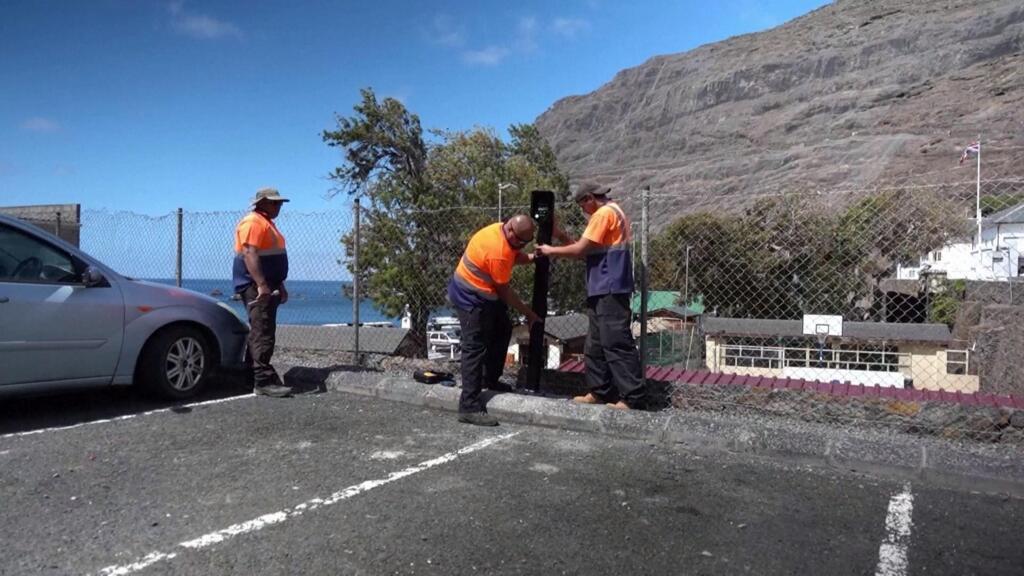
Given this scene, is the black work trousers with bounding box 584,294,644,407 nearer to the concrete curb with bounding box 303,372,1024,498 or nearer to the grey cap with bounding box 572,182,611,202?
the concrete curb with bounding box 303,372,1024,498

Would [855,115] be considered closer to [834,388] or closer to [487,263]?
[834,388]

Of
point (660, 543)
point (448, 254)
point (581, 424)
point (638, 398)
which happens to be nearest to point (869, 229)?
point (638, 398)

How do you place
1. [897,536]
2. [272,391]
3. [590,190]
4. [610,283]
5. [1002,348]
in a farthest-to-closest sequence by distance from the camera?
[1002,348], [272,391], [590,190], [610,283], [897,536]

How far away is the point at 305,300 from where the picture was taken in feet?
27.5

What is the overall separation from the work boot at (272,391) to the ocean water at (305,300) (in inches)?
34.2

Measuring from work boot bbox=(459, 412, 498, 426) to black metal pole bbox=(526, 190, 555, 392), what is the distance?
2.43 ft

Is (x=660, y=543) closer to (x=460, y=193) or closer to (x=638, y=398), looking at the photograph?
(x=638, y=398)

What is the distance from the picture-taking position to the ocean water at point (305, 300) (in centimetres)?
751

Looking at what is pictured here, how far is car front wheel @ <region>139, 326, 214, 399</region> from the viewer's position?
5988 millimetres

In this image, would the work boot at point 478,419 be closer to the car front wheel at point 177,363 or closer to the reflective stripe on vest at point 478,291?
the reflective stripe on vest at point 478,291

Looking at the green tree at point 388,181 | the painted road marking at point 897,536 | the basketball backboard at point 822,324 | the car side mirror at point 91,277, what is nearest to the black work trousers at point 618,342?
the painted road marking at point 897,536

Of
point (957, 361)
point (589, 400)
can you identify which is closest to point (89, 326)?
point (589, 400)

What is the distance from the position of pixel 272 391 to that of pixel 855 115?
555 feet

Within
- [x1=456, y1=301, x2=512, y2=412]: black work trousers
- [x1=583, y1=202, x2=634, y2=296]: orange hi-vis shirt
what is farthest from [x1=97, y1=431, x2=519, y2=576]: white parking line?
[x1=583, y1=202, x2=634, y2=296]: orange hi-vis shirt
